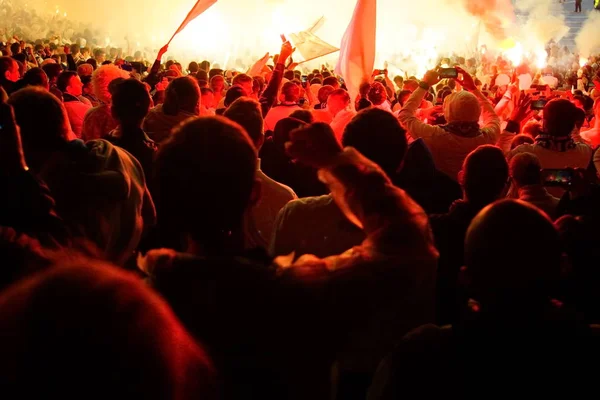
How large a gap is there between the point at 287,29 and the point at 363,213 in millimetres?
32597

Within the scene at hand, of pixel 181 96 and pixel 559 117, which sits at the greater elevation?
pixel 559 117

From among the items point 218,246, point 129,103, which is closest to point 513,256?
point 218,246

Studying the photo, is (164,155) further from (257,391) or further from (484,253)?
(484,253)

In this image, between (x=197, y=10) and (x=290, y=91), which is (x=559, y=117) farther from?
(x=197, y=10)

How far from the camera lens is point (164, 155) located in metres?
1.87

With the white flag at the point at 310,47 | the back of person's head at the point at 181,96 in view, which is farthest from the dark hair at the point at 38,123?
the white flag at the point at 310,47

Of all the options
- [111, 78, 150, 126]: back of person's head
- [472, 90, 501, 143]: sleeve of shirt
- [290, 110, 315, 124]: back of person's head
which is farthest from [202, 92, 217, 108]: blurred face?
[111, 78, 150, 126]: back of person's head

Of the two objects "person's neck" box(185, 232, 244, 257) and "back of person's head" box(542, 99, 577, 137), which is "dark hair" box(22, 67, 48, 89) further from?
"person's neck" box(185, 232, 244, 257)

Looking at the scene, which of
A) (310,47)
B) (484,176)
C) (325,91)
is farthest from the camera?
(310,47)

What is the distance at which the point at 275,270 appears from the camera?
1646 millimetres

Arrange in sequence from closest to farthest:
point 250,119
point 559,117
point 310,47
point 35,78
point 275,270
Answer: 1. point 275,270
2. point 250,119
3. point 559,117
4. point 35,78
5. point 310,47

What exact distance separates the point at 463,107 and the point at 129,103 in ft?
7.53

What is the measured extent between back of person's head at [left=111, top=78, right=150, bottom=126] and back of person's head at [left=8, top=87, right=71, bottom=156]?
44.0 inches

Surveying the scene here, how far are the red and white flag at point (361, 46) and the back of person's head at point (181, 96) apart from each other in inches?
137
